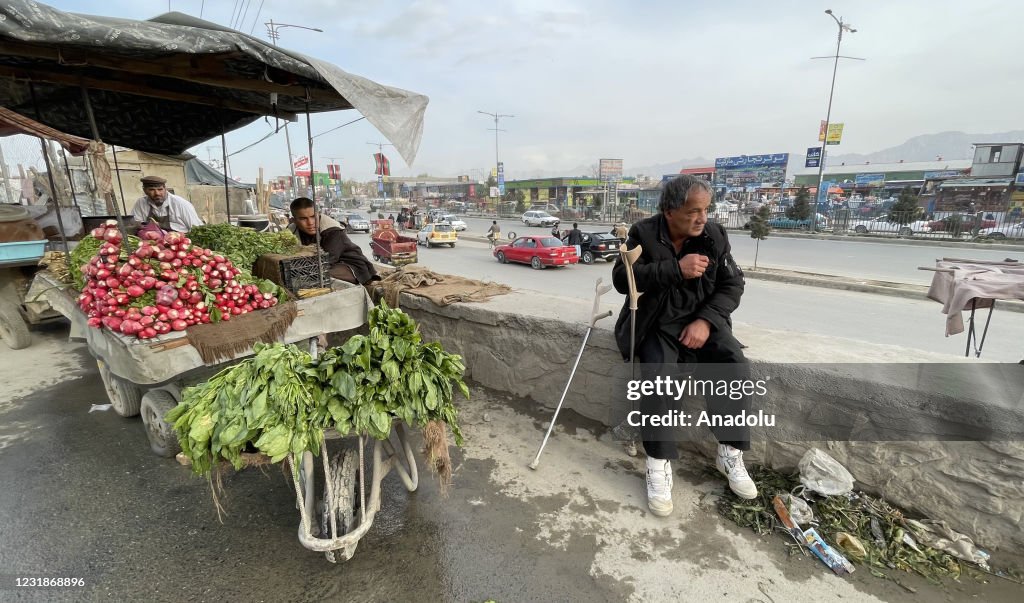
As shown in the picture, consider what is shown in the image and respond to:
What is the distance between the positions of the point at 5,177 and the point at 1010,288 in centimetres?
2369

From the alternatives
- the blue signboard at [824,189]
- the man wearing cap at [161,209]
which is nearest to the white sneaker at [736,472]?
the man wearing cap at [161,209]

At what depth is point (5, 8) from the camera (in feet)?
6.81

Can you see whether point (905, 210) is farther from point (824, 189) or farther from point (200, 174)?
point (200, 174)

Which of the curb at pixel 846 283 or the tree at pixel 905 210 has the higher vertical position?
the tree at pixel 905 210

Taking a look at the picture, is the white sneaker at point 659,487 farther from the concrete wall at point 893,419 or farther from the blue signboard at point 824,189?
the blue signboard at point 824,189

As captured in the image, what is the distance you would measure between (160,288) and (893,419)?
4400 millimetres

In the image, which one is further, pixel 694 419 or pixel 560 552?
pixel 694 419

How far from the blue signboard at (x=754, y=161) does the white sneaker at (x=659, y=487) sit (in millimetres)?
48184

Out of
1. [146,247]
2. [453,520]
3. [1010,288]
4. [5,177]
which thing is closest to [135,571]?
[453,520]

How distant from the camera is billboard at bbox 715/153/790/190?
44.1 m

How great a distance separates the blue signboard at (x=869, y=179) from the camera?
42.9 m

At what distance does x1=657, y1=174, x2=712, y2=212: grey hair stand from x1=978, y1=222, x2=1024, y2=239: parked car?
26054 millimetres

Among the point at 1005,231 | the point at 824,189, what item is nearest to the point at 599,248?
the point at 1005,231

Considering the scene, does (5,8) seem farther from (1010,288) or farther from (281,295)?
(1010,288)
